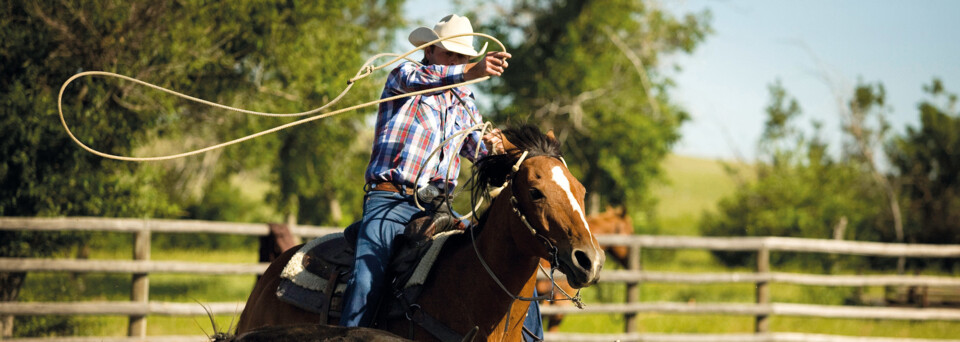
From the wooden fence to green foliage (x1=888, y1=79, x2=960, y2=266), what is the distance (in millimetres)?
22131

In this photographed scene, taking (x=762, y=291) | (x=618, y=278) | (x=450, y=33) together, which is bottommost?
(x=762, y=291)

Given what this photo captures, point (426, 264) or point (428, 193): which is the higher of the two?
point (428, 193)

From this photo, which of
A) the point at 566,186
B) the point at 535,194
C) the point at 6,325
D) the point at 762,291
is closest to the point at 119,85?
the point at 6,325

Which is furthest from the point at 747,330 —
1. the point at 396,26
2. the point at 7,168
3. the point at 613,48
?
the point at 396,26

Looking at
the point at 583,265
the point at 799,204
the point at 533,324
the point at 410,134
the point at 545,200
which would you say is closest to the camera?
the point at 583,265

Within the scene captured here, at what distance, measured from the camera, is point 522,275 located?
11.3 feet

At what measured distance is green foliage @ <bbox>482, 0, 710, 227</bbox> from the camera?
827 inches

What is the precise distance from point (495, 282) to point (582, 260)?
572 mm

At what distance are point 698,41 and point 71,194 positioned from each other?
19.4 meters

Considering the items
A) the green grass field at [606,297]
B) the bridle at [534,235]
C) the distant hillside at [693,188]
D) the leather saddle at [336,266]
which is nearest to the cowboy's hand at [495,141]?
the bridle at [534,235]

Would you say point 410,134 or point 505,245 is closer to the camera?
point 505,245

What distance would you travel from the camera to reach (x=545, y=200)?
3.20 meters

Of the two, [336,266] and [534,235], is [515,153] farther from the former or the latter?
[336,266]

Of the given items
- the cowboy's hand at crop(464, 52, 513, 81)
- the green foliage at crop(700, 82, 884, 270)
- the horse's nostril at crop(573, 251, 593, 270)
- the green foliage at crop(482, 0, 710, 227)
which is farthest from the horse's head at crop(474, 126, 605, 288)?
the green foliage at crop(700, 82, 884, 270)
